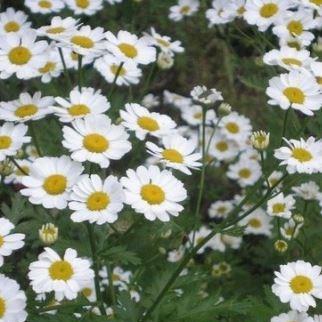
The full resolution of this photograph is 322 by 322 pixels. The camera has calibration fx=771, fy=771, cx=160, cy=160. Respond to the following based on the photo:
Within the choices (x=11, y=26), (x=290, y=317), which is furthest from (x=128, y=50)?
(x=290, y=317)

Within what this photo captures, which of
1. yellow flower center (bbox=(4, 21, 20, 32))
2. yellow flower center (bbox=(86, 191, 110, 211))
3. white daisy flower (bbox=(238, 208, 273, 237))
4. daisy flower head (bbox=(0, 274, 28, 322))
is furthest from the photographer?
white daisy flower (bbox=(238, 208, 273, 237))

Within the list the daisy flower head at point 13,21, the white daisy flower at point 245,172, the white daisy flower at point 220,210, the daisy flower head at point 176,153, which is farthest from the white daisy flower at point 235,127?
the daisy flower head at point 176,153

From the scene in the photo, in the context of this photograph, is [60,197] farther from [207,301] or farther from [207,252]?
[207,252]

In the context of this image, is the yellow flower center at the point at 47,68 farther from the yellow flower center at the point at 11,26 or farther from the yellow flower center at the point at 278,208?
the yellow flower center at the point at 278,208

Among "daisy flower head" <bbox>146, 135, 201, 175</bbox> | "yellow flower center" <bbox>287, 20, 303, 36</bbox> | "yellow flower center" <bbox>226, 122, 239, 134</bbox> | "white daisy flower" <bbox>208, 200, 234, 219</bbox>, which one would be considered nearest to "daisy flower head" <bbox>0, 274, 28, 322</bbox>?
"daisy flower head" <bbox>146, 135, 201, 175</bbox>

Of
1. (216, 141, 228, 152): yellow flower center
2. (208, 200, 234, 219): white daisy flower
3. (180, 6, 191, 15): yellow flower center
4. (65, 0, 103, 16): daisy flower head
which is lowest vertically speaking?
(208, 200, 234, 219): white daisy flower

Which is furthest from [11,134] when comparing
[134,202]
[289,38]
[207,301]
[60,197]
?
[289,38]

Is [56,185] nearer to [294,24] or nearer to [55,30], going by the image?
[55,30]

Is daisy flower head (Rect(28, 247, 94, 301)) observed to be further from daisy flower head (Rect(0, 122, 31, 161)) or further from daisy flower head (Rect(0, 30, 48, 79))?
daisy flower head (Rect(0, 30, 48, 79))
